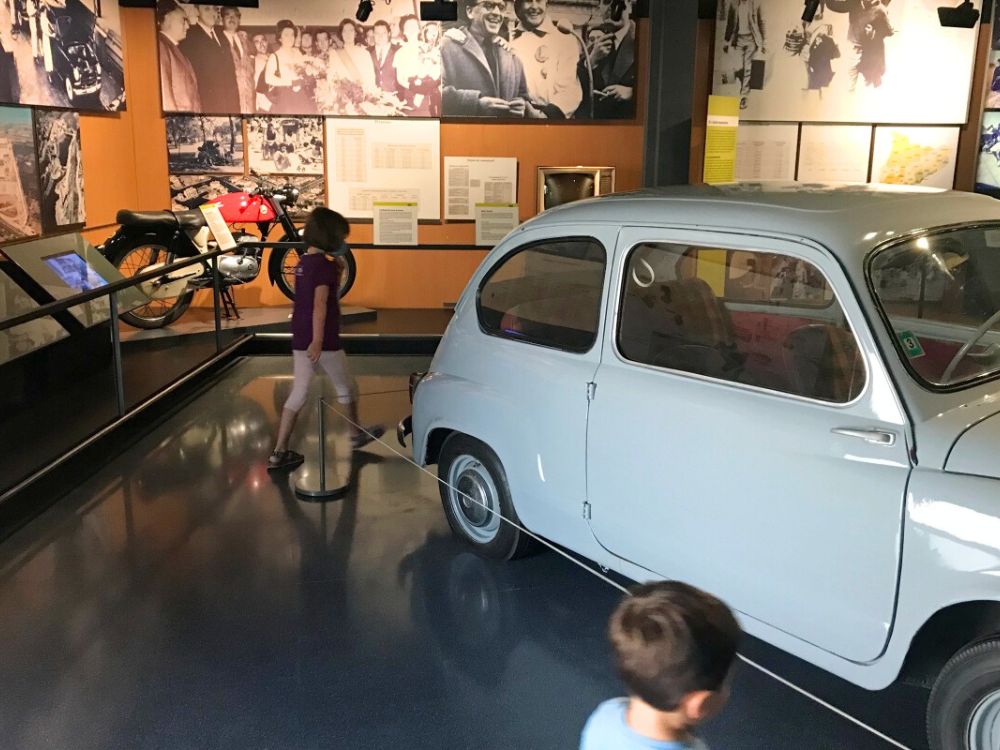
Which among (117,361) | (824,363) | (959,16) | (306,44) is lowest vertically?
(117,361)

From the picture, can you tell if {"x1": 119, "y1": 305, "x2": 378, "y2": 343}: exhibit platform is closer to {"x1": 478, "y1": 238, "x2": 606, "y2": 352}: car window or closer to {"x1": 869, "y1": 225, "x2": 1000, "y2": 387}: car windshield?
{"x1": 478, "y1": 238, "x2": 606, "y2": 352}: car window

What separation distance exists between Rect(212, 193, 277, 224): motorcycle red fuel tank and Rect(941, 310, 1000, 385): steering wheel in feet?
25.5

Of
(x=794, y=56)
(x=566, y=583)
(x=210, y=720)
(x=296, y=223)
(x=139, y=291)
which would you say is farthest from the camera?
(x=296, y=223)

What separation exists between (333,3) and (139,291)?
12.8 feet

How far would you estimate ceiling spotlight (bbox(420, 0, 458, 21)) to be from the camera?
9508mm

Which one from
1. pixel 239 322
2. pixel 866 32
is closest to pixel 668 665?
pixel 239 322

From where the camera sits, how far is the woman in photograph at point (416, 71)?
9.65 metres

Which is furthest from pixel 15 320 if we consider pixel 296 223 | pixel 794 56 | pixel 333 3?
pixel 794 56

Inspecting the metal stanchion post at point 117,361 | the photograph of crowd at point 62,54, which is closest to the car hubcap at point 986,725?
the metal stanchion post at point 117,361

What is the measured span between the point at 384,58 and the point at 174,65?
2171mm

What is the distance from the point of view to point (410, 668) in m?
3.38

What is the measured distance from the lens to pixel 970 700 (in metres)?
2.38

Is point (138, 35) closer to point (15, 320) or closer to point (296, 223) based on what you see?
point (296, 223)

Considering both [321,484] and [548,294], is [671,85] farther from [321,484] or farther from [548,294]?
[321,484]
